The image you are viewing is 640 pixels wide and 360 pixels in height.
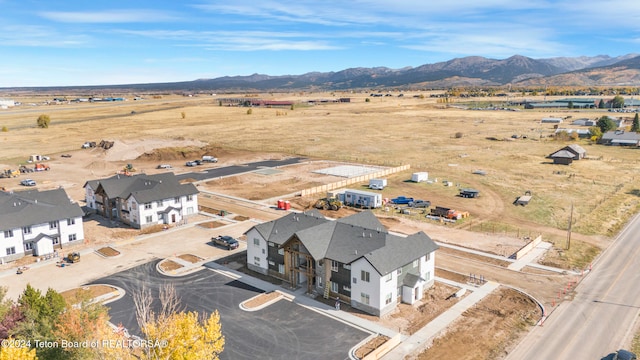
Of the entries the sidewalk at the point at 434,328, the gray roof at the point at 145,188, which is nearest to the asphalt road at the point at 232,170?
the gray roof at the point at 145,188

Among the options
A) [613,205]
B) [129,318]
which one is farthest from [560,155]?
[129,318]

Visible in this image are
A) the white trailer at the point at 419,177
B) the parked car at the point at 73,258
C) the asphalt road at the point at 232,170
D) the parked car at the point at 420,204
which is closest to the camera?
the parked car at the point at 73,258

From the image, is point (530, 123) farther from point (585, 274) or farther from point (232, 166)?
point (585, 274)

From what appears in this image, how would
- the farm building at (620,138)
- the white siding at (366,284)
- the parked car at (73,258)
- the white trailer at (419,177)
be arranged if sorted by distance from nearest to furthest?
1. the white siding at (366,284)
2. the parked car at (73,258)
3. the white trailer at (419,177)
4. the farm building at (620,138)

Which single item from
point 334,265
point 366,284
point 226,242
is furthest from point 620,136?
point 226,242

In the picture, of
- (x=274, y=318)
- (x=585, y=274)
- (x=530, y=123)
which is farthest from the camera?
(x=530, y=123)

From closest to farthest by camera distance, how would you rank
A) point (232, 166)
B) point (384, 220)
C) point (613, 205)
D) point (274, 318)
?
point (274, 318) → point (384, 220) → point (613, 205) → point (232, 166)

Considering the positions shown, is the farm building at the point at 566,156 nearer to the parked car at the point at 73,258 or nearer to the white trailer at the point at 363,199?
the white trailer at the point at 363,199

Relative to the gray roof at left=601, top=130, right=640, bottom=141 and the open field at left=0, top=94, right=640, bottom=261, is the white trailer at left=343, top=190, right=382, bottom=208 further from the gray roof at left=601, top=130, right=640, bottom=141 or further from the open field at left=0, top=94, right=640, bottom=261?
the gray roof at left=601, top=130, right=640, bottom=141
